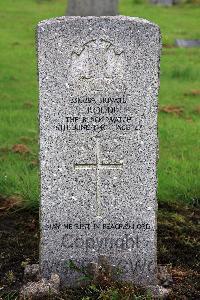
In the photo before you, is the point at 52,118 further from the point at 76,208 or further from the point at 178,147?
the point at 178,147

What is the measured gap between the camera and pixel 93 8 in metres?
14.1

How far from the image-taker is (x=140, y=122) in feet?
14.2

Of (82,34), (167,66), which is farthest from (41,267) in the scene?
(167,66)

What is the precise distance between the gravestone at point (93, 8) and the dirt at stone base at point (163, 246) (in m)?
8.81

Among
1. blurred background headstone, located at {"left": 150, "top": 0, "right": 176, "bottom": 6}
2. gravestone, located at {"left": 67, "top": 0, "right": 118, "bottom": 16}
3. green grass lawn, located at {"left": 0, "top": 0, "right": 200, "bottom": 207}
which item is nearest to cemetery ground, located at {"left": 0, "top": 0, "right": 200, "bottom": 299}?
green grass lawn, located at {"left": 0, "top": 0, "right": 200, "bottom": 207}

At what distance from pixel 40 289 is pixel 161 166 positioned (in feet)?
9.54

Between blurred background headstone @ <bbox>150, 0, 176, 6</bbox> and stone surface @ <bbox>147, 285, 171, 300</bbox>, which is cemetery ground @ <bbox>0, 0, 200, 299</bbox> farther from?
blurred background headstone @ <bbox>150, 0, 176, 6</bbox>

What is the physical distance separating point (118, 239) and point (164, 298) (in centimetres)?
49

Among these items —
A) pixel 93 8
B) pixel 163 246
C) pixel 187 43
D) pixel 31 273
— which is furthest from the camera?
pixel 187 43

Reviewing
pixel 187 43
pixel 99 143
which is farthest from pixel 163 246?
pixel 187 43

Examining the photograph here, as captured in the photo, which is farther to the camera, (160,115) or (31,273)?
(160,115)

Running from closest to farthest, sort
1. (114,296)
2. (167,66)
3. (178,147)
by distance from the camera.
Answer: (114,296) → (178,147) → (167,66)

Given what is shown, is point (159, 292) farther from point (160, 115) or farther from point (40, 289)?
point (160, 115)

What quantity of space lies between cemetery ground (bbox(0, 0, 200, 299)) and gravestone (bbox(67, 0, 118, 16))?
1279 mm
